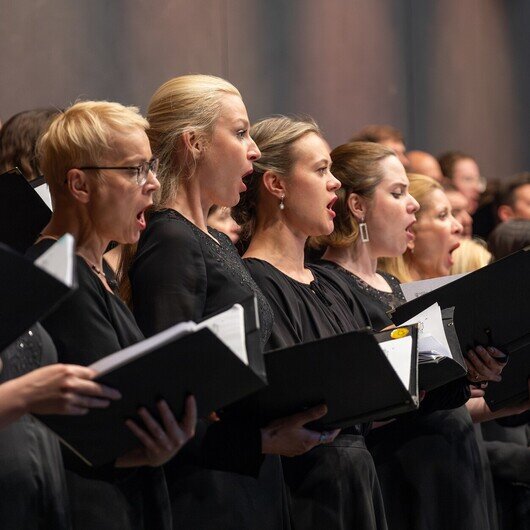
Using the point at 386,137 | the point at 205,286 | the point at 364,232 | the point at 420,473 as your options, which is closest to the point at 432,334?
the point at 205,286

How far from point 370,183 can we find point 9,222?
1.43 meters

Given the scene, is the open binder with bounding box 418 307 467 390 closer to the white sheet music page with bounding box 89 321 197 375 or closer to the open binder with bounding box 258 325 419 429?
the open binder with bounding box 258 325 419 429

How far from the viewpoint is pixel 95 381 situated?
1917 mm

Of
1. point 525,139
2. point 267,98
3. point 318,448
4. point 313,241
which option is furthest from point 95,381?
point 525,139

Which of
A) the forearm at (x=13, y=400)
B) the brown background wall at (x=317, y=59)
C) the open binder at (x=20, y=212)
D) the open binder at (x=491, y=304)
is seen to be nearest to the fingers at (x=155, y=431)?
the forearm at (x=13, y=400)

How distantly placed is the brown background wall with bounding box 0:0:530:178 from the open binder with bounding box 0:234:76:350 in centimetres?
248

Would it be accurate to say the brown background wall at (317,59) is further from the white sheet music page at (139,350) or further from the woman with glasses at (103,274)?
the white sheet music page at (139,350)

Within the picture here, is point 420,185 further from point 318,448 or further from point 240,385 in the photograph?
point 240,385

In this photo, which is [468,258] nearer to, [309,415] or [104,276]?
[309,415]

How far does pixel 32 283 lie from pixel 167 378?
0.35 metres

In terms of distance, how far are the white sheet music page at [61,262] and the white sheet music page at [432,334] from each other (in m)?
1.32

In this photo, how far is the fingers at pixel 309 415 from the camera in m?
2.53

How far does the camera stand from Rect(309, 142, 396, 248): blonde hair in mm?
3699

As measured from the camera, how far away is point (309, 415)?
2.54 metres
